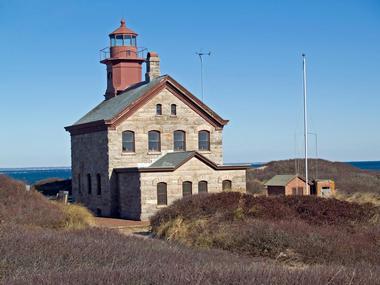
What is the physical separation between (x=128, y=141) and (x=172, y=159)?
2650mm

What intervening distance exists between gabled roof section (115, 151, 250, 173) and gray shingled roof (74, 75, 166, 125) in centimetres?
328

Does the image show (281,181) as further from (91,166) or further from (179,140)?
(91,166)

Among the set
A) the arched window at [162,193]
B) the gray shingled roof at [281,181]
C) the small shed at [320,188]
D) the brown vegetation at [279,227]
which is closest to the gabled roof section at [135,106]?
the arched window at [162,193]

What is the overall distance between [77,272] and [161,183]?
74.6 feet

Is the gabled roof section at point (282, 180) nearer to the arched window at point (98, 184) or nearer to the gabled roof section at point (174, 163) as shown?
the gabled roof section at point (174, 163)

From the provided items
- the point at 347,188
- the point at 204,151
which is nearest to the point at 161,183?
the point at 204,151

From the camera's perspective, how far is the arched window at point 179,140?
34.4 metres

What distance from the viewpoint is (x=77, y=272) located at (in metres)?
7.99

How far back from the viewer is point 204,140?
3538 centimetres

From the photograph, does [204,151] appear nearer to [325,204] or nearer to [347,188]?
[347,188]

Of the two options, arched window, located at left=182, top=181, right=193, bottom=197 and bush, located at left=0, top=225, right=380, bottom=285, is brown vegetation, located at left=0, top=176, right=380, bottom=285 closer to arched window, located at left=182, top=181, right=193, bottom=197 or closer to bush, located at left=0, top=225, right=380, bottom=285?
bush, located at left=0, top=225, right=380, bottom=285

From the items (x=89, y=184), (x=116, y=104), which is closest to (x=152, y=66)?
(x=116, y=104)

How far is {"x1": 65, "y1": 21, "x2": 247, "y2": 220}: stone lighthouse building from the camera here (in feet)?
101

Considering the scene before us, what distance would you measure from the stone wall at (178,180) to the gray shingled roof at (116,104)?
3543mm
